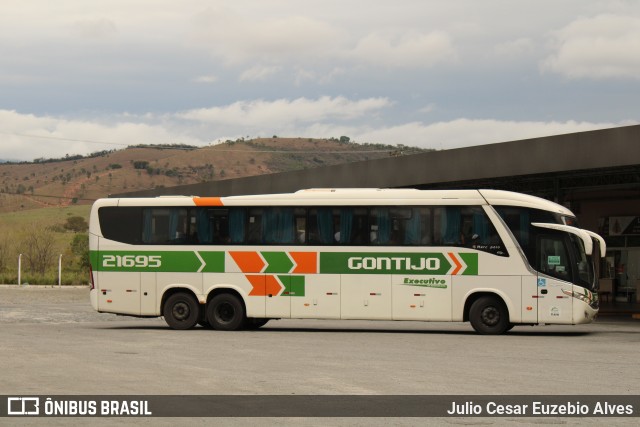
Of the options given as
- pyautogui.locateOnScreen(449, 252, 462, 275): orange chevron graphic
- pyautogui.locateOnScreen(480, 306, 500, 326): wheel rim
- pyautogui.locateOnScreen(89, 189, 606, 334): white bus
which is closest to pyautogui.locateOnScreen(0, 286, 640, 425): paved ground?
pyautogui.locateOnScreen(480, 306, 500, 326): wheel rim

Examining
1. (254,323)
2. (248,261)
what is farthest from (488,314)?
(254,323)

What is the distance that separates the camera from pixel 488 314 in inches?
915

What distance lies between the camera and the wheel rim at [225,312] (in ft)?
81.6

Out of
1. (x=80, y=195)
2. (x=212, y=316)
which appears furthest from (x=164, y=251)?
(x=80, y=195)

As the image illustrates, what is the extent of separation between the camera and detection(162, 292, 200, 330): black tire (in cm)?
2488

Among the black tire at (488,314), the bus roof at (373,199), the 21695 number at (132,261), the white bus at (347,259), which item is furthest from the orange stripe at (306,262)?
the black tire at (488,314)

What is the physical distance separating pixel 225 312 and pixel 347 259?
3378mm

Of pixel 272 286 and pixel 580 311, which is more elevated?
pixel 272 286

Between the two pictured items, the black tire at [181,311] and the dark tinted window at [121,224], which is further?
the dark tinted window at [121,224]

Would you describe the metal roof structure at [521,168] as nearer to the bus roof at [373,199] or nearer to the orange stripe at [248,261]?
the bus roof at [373,199]

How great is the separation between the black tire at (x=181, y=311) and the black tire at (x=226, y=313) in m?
0.37

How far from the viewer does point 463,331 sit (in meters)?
25.2

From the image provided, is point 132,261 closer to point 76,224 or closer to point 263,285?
point 263,285

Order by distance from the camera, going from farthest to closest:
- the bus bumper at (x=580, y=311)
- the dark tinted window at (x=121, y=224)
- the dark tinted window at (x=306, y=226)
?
the dark tinted window at (x=121, y=224)
the dark tinted window at (x=306, y=226)
the bus bumper at (x=580, y=311)
